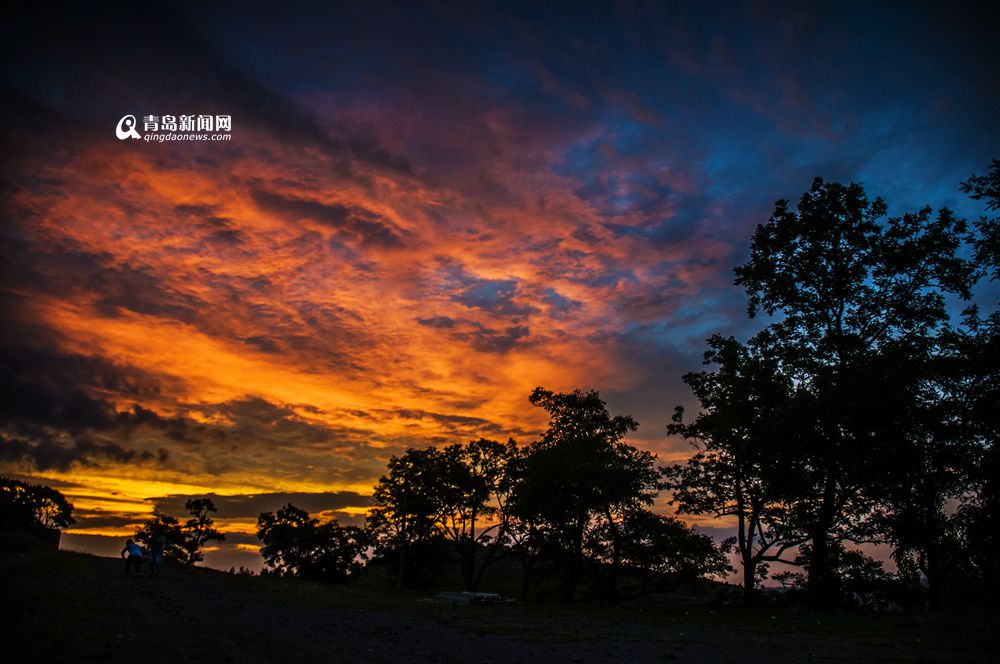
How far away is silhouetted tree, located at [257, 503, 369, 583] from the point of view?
242 ft

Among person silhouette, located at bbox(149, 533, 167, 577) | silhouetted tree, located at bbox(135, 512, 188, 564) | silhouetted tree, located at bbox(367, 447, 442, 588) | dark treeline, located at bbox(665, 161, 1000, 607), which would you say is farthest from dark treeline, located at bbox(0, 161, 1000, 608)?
silhouetted tree, located at bbox(135, 512, 188, 564)

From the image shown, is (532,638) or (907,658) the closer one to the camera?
(907,658)

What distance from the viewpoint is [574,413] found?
153ft

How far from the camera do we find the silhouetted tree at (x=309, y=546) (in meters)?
73.9

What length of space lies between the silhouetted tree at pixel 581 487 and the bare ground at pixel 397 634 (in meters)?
15.9

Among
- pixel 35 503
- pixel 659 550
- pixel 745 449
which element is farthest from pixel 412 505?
pixel 35 503

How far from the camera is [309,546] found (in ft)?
253

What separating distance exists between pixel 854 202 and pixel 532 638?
2383 cm

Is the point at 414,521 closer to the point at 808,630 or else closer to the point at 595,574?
the point at 595,574

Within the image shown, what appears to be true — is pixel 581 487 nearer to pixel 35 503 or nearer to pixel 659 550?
pixel 659 550

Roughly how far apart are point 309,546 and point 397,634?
2665 inches

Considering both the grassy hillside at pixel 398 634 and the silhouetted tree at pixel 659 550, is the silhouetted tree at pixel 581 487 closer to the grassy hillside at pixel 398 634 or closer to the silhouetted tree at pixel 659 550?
the silhouetted tree at pixel 659 550

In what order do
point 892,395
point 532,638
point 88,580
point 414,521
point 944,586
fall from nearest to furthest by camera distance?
point 532,638 < point 892,395 < point 88,580 < point 944,586 < point 414,521

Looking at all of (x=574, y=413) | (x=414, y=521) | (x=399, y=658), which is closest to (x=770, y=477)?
(x=399, y=658)
